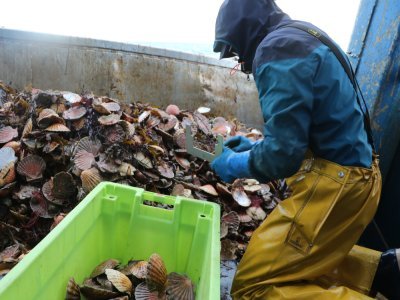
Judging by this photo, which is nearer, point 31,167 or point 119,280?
point 119,280

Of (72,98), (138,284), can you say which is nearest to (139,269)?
(138,284)

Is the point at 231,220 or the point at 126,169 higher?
the point at 126,169

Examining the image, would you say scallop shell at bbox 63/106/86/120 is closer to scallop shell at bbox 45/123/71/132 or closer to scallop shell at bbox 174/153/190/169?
scallop shell at bbox 45/123/71/132

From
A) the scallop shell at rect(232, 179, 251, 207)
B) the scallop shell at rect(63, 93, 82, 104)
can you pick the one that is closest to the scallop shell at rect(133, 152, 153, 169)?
the scallop shell at rect(232, 179, 251, 207)

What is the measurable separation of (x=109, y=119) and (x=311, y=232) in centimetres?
179

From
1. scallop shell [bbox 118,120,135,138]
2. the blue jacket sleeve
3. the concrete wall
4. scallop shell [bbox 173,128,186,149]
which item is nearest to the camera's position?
the blue jacket sleeve

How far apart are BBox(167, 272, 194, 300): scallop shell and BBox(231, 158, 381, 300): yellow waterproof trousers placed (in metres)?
0.32

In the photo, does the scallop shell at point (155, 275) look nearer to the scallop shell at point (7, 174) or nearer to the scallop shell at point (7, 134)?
the scallop shell at point (7, 174)

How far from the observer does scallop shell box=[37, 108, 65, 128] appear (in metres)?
2.49

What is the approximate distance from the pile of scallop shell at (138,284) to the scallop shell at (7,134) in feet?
5.08

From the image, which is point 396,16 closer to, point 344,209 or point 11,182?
point 344,209

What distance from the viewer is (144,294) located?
4.54 feet

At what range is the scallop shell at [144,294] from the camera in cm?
138

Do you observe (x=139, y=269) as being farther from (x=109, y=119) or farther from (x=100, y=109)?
(x=100, y=109)
